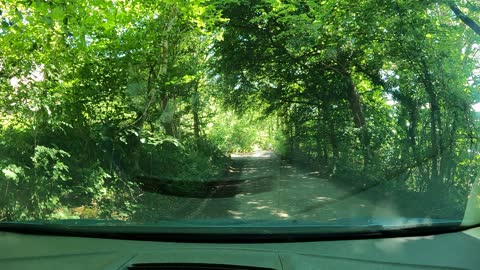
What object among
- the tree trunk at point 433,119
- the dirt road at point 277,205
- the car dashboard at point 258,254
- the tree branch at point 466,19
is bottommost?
the dirt road at point 277,205

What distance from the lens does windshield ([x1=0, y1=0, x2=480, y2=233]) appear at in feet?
21.8

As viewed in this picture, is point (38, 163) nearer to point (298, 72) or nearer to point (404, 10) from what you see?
point (404, 10)

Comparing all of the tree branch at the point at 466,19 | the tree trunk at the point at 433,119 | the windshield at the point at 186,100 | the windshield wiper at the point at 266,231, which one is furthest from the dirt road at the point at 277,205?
the windshield wiper at the point at 266,231

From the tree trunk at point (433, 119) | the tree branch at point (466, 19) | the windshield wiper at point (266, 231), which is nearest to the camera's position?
the windshield wiper at point (266, 231)

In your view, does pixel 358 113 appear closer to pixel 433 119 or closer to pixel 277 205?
pixel 433 119

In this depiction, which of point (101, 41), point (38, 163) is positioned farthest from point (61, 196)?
point (101, 41)

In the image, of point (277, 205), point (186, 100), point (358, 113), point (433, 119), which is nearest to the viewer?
point (433, 119)

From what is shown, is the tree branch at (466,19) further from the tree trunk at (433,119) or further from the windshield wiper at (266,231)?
the windshield wiper at (266,231)

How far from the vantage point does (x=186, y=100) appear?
12398mm

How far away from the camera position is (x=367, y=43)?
10.5 m

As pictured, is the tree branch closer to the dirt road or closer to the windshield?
the windshield

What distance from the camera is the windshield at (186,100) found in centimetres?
666

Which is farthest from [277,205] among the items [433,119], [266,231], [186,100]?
[266,231]

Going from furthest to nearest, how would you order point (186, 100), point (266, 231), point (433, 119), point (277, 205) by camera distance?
1. point (186, 100)
2. point (277, 205)
3. point (433, 119)
4. point (266, 231)
